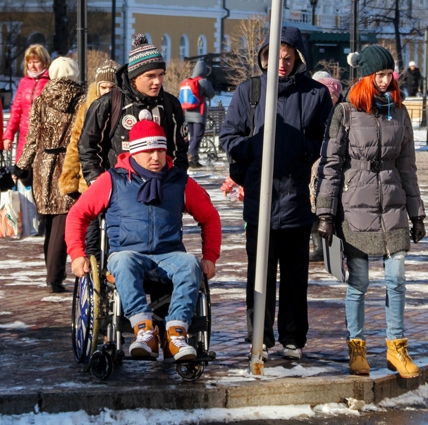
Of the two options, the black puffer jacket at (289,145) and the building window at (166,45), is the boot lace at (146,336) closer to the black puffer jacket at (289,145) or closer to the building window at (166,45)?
the black puffer jacket at (289,145)

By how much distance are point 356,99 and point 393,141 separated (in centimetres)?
31

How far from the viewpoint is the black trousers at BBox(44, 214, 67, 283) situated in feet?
31.3

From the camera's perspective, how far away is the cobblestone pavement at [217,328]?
6711 millimetres

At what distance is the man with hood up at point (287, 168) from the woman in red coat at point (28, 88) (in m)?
3.97

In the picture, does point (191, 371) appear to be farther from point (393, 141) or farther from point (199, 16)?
point (199, 16)

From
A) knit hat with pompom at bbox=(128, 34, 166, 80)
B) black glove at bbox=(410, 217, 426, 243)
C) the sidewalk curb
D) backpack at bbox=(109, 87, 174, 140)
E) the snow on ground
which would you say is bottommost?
the snow on ground

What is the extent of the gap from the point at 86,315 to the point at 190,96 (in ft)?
50.3

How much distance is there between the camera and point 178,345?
6340mm

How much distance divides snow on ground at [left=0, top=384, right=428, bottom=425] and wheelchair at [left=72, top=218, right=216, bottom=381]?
0.92 feet

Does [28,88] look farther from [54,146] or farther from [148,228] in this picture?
[148,228]

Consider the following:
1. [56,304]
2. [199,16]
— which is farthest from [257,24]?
[56,304]

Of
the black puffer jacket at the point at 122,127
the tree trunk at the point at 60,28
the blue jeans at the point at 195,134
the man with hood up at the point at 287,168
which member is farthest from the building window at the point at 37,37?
the man with hood up at the point at 287,168

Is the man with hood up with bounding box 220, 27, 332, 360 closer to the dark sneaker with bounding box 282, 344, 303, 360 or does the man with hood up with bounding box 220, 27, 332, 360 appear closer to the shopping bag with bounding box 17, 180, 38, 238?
the dark sneaker with bounding box 282, 344, 303, 360

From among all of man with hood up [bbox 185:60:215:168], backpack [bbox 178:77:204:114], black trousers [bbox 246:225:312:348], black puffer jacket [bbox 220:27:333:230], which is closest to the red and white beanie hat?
black puffer jacket [bbox 220:27:333:230]
